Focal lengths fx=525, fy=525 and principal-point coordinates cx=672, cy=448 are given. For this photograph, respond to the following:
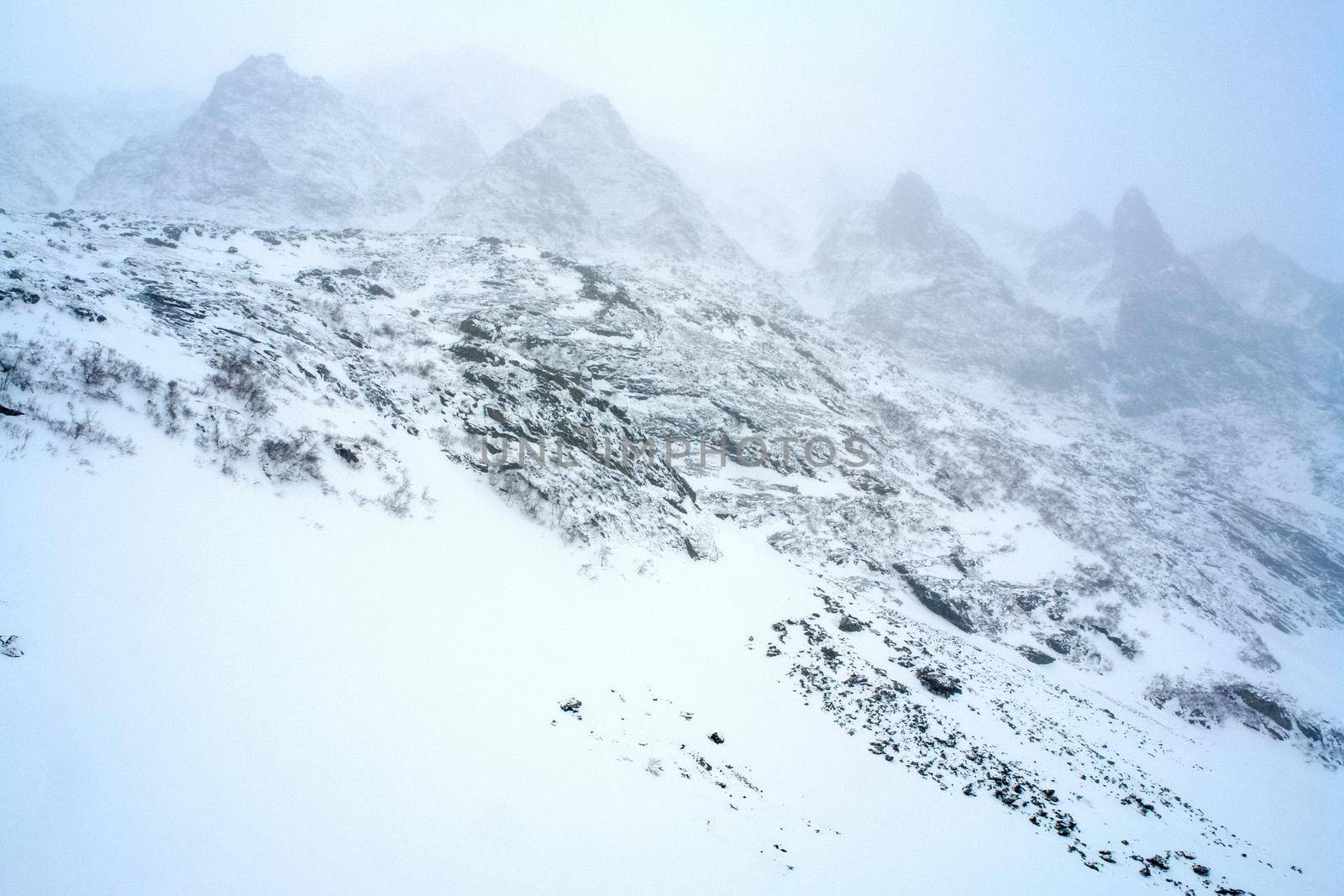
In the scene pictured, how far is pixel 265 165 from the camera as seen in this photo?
72062 millimetres

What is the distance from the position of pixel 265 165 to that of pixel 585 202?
143 feet

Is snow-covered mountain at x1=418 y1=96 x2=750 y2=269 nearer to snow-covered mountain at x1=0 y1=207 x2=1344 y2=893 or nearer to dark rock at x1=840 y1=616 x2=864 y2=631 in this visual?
snow-covered mountain at x1=0 y1=207 x2=1344 y2=893

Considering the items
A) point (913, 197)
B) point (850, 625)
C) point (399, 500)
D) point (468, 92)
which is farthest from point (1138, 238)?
point (468, 92)

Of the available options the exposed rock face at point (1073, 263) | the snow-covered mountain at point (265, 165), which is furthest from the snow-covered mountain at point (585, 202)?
the exposed rock face at point (1073, 263)

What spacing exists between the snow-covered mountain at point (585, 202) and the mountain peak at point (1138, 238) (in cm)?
7802

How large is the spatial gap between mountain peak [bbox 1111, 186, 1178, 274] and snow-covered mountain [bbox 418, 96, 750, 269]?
78022mm

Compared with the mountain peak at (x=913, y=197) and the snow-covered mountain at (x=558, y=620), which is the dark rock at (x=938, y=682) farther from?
the mountain peak at (x=913, y=197)

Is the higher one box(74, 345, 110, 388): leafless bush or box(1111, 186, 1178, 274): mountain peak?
box(1111, 186, 1178, 274): mountain peak

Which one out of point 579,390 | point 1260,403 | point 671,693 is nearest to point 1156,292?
point 1260,403

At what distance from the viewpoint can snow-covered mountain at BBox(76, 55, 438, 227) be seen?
67500mm

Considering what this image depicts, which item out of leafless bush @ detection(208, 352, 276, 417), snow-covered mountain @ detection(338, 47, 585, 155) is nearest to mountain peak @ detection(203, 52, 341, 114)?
snow-covered mountain @ detection(338, 47, 585, 155)

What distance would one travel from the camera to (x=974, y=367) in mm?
76188

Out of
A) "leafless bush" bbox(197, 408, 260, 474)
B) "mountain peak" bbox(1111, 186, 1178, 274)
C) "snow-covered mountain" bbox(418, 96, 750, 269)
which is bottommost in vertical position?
"leafless bush" bbox(197, 408, 260, 474)

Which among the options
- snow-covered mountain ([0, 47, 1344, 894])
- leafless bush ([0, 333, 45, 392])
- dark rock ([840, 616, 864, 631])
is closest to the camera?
snow-covered mountain ([0, 47, 1344, 894])
